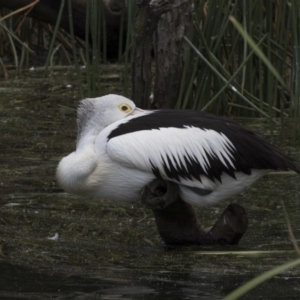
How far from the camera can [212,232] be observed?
161 inches

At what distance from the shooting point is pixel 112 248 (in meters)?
3.94

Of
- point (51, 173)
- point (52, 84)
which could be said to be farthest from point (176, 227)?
point (52, 84)

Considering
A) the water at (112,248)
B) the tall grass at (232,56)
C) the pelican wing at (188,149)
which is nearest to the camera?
the water at (112,248)

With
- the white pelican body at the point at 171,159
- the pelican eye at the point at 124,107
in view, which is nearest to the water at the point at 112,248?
the white pelican body at the point at 171,159

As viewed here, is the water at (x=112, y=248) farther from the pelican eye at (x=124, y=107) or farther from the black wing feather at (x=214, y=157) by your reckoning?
the pelican eye at (x=124, y=107)

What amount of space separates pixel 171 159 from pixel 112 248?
0.48 metres

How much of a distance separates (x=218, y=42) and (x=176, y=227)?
87.1 inches

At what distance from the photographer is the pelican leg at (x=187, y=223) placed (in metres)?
3.99

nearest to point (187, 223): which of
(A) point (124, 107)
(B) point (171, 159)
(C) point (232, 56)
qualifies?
(B) point (171, 159)

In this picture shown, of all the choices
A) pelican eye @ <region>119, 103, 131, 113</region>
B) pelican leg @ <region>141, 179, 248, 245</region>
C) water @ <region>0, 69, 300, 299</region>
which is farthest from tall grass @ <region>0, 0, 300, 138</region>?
pelican leg @ <region>141, 179, 248, 245</region>

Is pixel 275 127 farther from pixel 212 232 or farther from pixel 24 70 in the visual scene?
pixel 24 70

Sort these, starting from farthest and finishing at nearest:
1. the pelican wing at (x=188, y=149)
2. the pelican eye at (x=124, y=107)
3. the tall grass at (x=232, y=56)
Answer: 1. the tall grass at (x=232, y=56)
2. the pelican eye at (x=124, y=107)
3. the pelican wing at (x=188, y=149)

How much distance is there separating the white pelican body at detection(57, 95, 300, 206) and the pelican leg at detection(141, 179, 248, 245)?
6 centimetres

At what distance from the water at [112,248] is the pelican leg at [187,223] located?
6 cm
